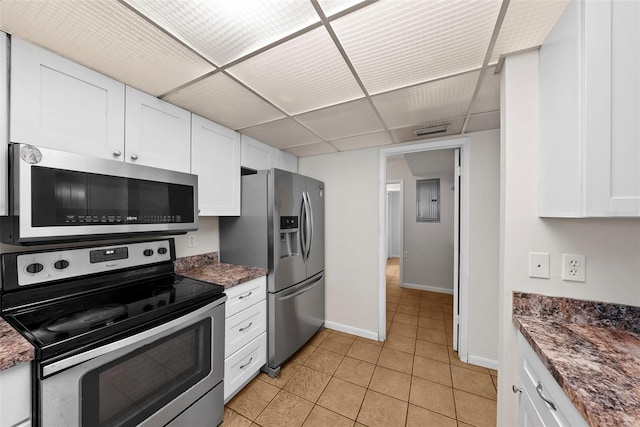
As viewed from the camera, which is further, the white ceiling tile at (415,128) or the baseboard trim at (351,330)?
the baseboard trim at (351,330)

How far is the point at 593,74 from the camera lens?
31.1 inches

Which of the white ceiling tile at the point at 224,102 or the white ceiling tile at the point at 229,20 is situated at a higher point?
the white ceiling tile at the point at 229,20

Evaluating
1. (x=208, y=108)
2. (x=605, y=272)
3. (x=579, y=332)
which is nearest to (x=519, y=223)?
(x=605, y=272)

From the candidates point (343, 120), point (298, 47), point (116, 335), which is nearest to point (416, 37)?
point (298, 47)

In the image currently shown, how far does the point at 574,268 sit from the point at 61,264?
2.55 meters

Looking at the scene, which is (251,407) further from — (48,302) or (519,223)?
(519,223)

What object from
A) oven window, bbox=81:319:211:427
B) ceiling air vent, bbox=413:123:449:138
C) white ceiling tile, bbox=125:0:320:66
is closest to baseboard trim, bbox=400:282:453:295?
ceiling air vent, bbox=413:123:449:138

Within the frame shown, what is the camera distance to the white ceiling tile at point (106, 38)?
88cm

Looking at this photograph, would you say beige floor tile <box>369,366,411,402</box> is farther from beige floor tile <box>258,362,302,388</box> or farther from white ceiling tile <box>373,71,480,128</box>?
white ceiling tile <box>373,71,480,128</box>

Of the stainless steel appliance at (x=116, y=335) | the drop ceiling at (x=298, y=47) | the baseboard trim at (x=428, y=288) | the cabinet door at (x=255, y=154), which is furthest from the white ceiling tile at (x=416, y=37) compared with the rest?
the baseboard trim at (x=428, y=288)

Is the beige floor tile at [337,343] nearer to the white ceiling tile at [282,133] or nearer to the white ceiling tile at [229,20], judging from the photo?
the white ceiling tile at [282,133]

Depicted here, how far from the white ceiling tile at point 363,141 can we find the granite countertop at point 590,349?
1654 millimetres

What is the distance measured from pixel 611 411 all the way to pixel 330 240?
7.64 feet

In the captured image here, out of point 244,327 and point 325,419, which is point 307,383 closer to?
point 325,419
